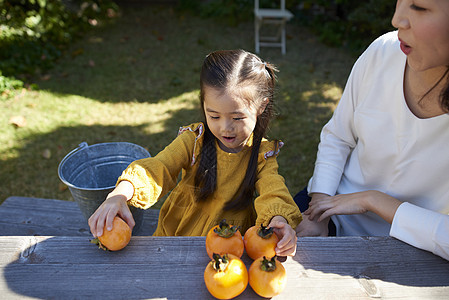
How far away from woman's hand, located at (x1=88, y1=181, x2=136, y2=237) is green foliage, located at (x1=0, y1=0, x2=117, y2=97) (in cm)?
407

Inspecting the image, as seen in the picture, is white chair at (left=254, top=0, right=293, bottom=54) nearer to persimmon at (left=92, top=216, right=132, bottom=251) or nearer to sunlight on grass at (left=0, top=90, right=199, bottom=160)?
sunlight on grass at (left=0, top=90, right=199, bottom=160)

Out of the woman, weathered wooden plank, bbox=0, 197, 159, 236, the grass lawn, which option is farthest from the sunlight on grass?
the woman

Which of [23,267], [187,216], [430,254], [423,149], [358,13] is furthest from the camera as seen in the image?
[358,13]

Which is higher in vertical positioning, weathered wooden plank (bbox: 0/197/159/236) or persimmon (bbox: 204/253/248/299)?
persimmon (bbox: 204/253/248/299)

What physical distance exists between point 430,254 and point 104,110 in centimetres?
396

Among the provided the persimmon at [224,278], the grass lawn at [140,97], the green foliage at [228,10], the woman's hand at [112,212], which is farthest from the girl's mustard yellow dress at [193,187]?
the green foliage at [228,10]

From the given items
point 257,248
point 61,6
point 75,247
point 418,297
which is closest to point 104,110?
point 61,6

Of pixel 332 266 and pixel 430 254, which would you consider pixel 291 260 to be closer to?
pixel 332 266

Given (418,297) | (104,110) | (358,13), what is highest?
(418,297)

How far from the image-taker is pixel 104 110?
4.38 m

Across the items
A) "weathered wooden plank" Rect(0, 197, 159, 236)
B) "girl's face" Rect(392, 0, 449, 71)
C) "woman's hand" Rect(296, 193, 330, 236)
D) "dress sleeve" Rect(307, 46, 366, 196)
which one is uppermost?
"girl's face" Rect(392, 0, 449, 71)

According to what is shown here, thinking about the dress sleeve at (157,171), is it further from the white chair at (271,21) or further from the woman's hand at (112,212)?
the white chair at (271,21)

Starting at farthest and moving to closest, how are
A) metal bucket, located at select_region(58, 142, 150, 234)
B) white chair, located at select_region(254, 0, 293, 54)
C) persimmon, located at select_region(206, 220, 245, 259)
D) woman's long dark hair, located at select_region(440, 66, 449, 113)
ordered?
white chair, located at select_region(254, 0, 293, 54), metal bucket, located at select_region(58, 142, 150, 234), woman's long dark hair, located at select_region(440, 66, 449, 113), persimmon, located at select_region(206, 220, 245, 259)

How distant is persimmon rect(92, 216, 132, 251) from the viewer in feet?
3.77
